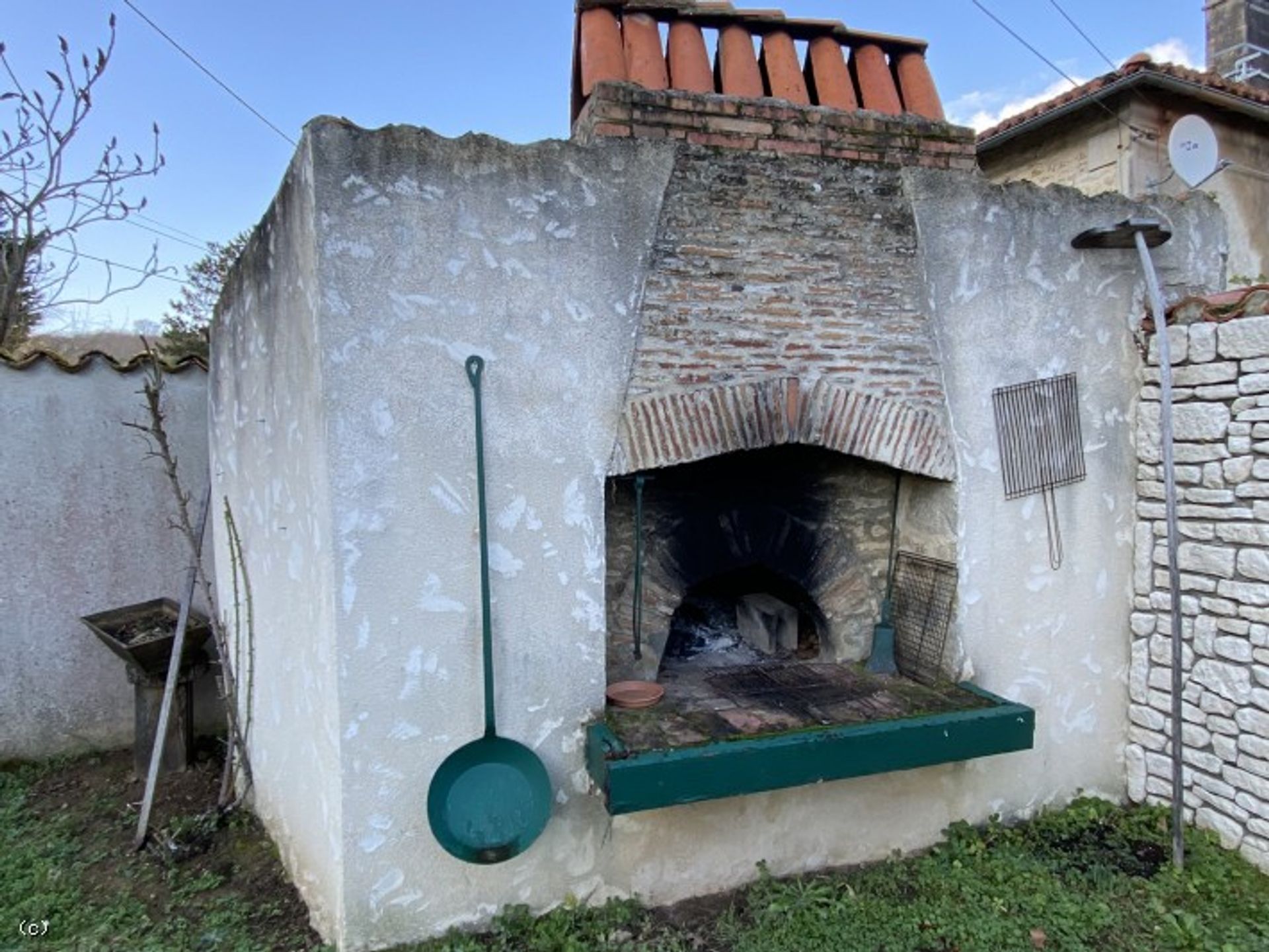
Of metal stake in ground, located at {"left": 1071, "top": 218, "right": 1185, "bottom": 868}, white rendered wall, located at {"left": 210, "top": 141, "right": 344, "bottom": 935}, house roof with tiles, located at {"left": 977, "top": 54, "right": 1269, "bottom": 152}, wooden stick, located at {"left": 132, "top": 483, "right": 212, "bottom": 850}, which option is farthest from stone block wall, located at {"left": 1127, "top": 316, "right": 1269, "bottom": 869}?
wooden stick, located at {"left": 132, "top": 483, "right": 212, "bottom": 850}

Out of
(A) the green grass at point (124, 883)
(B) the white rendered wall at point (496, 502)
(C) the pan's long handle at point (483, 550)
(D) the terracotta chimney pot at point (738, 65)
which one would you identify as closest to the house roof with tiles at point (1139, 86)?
(B) the white rendered wall at point (496, 502)

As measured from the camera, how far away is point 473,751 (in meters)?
2.98

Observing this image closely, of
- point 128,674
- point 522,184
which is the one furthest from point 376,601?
point 128,674

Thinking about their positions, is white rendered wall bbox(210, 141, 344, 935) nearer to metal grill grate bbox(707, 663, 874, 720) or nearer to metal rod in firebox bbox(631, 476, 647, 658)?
metal rod in firebox bbox(631, 476, 647, 658)

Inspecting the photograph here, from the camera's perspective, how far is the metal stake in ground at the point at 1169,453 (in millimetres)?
3521

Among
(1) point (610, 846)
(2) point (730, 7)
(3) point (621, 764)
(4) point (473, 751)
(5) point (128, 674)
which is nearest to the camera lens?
(3) point (621, 764)

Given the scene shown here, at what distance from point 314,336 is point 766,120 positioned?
2.18 metres

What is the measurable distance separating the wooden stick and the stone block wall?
495cm

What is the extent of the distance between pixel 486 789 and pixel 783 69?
3.50 meters

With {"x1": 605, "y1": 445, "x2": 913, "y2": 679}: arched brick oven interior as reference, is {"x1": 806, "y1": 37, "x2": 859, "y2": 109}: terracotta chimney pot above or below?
above

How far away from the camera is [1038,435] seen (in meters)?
3.76

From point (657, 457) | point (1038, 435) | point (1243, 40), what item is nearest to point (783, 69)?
point (657, 457)

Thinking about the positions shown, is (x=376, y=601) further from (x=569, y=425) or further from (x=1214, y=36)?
(x=1214, y=36)

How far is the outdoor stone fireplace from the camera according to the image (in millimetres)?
2887
